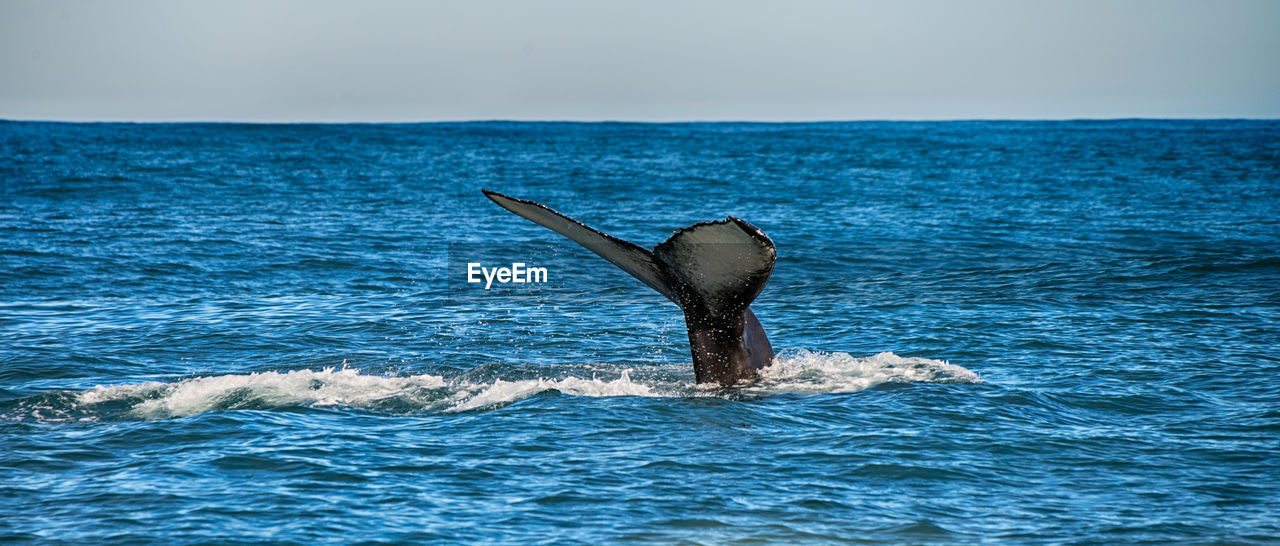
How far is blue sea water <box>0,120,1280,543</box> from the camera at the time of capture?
7.46 meters

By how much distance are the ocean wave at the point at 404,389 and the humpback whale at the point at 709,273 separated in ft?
0.97

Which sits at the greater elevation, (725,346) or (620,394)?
(725,346)

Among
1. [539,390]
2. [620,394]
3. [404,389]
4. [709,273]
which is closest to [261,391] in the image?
[404,389]

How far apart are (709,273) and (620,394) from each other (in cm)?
211

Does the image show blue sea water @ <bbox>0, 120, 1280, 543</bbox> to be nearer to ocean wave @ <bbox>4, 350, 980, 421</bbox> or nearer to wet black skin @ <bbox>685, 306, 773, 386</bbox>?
ocean wave @ <bbox>4, 350, 980, 421</bbox>

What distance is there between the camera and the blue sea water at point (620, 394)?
7465 mm

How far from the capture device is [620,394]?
10.7 metres

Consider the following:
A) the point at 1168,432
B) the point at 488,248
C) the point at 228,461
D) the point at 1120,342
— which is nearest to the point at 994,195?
the point at 488,248

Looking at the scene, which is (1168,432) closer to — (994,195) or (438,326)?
(438,326)

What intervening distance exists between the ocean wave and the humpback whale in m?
0.29

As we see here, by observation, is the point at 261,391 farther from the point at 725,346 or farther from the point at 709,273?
the point at 709,273

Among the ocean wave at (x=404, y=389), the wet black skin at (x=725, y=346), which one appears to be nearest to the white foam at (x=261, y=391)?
the ocean wave at (x=404, y=389)

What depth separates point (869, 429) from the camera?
30.7 ft

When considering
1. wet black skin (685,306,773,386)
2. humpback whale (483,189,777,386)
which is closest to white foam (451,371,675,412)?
wet black skin (685,306,773,386)
